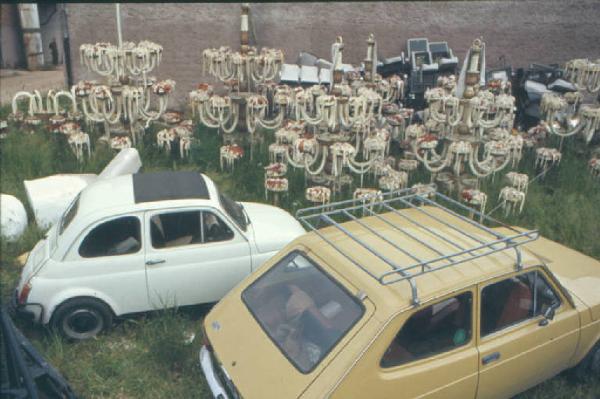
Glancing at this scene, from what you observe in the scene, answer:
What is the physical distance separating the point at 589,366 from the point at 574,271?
2.79 feet

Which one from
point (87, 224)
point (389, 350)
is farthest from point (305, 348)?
point (87, 224)

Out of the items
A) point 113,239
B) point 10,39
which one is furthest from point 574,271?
point 10,39

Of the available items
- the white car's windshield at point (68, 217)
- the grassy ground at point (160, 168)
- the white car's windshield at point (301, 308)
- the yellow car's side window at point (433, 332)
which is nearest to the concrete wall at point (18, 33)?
the grassy ground at point (160, 168)

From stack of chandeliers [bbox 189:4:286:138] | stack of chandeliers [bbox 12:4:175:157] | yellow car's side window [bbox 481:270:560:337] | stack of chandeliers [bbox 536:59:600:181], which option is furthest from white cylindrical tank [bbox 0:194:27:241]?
stack of chandeliers [bbox 536:59:600:181]

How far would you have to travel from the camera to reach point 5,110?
11031 mm

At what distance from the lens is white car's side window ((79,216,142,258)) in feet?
17.6

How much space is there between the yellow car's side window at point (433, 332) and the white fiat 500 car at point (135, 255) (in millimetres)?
2227

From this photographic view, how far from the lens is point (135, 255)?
5422 mm

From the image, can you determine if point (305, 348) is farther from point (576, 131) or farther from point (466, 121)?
point (576, 131)

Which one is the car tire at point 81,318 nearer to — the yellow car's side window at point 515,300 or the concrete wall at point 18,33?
the yellow car's side window at point 515,300

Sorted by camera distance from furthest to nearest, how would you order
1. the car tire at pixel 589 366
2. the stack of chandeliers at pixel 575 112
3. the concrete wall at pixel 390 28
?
the concrete wall at pixel 390 28 < the stack of chandeliers at pixel 575 112 < the car tire at pixel 589 366

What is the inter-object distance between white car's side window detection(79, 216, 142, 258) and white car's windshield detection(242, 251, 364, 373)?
1.49 metres

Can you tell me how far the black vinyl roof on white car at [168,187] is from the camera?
18.3ft

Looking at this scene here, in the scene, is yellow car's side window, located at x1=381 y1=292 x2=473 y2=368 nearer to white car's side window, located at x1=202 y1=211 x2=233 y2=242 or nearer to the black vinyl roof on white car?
white car's side window, located at x1=202 y1=211 x2=233 y2=242
